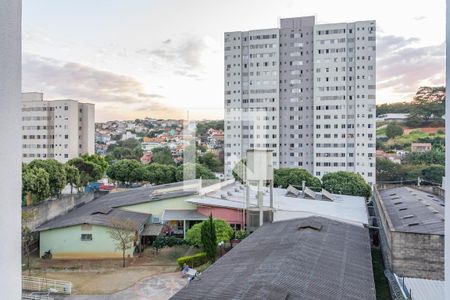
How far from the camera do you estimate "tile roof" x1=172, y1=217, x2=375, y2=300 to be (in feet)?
12.0

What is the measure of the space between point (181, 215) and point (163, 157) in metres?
7.56

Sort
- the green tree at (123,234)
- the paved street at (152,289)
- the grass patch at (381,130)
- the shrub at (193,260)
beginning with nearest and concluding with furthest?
the paved street at (152,289) → the shrub at (193,260) → the green tree at (123,234) → the grass patch at (381,130)

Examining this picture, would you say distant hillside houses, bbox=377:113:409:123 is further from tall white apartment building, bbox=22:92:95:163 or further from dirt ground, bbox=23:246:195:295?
tall white apartment building, bbox=22:92:95:163

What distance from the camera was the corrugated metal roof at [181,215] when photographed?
8484 mm

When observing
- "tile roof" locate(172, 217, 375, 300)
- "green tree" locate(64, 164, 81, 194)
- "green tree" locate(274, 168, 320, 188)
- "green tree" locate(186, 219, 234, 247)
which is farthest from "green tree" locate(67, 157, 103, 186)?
"tile roof" locate(172, 217, 375, 300)

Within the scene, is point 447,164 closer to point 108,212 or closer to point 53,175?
point 108,212

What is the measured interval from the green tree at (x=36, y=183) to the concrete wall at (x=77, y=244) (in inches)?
49.0

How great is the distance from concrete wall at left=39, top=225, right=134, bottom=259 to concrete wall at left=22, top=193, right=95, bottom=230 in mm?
525

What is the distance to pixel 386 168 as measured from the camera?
53.1 feet

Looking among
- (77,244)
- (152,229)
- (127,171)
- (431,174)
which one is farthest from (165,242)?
(431,174)

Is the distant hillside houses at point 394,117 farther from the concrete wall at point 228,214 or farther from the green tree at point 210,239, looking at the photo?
the green tree at point 210,239

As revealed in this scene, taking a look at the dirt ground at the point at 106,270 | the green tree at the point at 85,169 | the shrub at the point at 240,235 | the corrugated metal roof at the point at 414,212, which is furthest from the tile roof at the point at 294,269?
the green tree at the point at 85,169

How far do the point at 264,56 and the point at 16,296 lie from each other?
18910 millimetres

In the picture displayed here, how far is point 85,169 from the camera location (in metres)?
12.6
